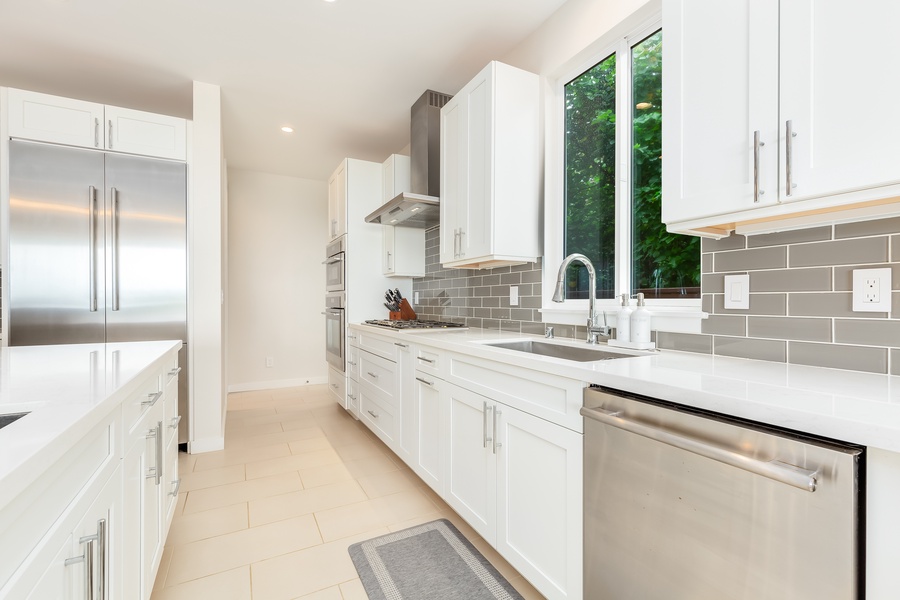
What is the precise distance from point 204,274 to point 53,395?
243 centimetres

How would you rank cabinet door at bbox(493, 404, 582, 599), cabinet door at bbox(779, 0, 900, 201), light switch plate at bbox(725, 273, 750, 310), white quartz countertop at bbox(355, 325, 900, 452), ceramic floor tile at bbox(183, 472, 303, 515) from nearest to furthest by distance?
white quartz countertop at bbox(355, 325, 900, 452)
cabinet door at bbox(779, 0, 900, 201)
cabinet door at bbox(493, 404, 582, 599)
light switch plate at bbox(725, 273, 750, 310)
ceramic floor tile at bbox(183, 472, 303, 515)

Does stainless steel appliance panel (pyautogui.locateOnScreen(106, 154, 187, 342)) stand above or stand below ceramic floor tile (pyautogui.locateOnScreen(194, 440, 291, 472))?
above

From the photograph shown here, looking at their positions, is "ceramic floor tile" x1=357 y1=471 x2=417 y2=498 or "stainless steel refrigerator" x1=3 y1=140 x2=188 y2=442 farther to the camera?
"stainless steel refrigerator" x1=3 y1=140 x2=188 y2=442

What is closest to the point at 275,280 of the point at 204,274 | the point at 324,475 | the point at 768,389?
the point at 204,274

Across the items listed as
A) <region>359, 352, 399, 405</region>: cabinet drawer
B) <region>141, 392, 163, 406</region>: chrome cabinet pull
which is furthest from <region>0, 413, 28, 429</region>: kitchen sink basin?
<region>359, 352, 399, 405</region>: cabinet drawer

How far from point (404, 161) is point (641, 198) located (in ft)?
7.74

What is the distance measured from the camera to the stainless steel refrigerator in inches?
102

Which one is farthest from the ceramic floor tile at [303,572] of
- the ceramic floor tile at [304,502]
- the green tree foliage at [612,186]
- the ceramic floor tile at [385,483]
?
the green tree foliage at [612,186]

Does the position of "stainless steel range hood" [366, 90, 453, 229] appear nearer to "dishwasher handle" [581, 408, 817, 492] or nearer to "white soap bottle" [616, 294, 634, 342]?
"white soap bottle" [616, 294, 634, 342]

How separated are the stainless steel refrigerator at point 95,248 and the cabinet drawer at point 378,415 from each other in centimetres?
129

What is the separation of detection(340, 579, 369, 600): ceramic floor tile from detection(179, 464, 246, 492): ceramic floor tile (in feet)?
4.33

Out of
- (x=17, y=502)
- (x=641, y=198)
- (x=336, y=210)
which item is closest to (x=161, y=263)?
(x=336, y=210)

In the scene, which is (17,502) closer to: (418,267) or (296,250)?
(418,267)

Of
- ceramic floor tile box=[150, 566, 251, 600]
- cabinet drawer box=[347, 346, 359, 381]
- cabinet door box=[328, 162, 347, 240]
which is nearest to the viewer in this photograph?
ceramic floor tile box=[150, 566, 251, 600]
